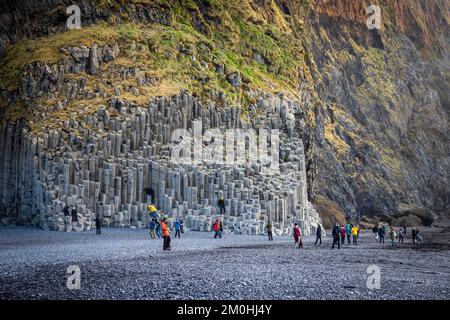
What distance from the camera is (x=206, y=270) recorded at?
912 inches

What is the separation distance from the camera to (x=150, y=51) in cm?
5766

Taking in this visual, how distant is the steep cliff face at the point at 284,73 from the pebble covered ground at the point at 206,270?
63.1 ft

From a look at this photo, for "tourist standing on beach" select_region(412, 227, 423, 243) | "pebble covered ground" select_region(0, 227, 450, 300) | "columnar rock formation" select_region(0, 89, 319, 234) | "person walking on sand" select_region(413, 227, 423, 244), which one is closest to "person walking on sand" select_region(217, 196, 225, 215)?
"columnar rock formation" select_region(0, 89, 319, 234)

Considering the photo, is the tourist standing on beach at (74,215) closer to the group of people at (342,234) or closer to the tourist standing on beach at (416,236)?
the group of people at (342,234)

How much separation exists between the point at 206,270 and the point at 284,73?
155 ft

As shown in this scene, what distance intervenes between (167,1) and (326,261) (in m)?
43.1

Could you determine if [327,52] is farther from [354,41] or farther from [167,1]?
[167,1]

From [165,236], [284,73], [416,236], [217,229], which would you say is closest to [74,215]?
[217,229]

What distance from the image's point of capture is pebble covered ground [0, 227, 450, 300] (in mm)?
18859

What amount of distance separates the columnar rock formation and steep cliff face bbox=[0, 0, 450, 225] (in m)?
1.28

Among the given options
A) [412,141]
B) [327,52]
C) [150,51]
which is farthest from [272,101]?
[412,141]

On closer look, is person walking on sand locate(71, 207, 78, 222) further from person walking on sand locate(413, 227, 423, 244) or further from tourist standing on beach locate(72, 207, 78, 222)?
person walking on sand locate(413, 227, 423, 244)

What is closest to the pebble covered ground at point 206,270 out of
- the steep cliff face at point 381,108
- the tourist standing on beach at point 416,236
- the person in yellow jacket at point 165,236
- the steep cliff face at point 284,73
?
the person in yellow jacket at point 165,236
